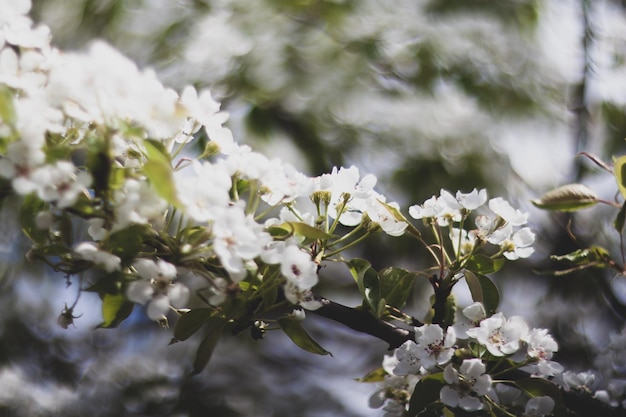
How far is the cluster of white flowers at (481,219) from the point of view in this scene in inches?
30.5

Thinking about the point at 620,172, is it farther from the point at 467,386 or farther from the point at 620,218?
the point at 467,386

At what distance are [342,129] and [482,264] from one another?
1684 millimetres

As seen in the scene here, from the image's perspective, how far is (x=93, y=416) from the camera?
6.64 ft

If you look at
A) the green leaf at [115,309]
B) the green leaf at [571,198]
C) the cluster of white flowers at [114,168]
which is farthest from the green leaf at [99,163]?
the green leaf at [571,198]

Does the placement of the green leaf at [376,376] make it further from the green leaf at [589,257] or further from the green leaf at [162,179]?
the green leaf at [162,179]

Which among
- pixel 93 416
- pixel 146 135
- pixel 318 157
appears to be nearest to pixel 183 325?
pixel 146 135

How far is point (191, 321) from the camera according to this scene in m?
0.69

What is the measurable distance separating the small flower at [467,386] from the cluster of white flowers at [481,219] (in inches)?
5.6

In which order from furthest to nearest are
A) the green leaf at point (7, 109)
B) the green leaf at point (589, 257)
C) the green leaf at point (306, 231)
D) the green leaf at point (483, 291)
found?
the green leaf at point (589, 257)
the green leaf at point (483, 291)
the green leaf at point (306, 231)
the green leaf at point (7, 109)

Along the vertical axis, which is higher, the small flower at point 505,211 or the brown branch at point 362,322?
the small flower at point 505,211

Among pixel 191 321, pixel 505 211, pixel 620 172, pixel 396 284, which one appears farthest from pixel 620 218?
pixel 191 321

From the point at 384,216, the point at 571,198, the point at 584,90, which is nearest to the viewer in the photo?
the point at 384,216

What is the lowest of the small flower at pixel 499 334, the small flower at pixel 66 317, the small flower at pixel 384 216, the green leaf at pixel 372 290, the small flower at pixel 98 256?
the small flower at pixel 66 317

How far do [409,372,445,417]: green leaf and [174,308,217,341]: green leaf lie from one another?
0.23 m
